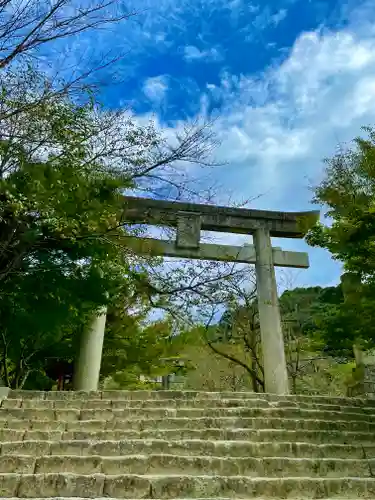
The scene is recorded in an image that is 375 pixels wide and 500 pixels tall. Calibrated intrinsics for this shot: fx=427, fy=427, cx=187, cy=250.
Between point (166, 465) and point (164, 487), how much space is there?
1.61ft

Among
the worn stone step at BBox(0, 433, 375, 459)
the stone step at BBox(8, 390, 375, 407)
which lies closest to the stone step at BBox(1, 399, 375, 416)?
the stone step at BBox(8, 390, 375, 407)

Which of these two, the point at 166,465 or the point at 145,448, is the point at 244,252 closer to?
the point at 145,448

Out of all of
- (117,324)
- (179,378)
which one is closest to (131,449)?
(117,324)

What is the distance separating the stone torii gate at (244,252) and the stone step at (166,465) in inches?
181

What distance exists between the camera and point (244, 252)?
36.6ft

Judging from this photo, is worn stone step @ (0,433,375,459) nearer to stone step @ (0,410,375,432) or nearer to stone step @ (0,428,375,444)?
stone step @ (0,428,375,444)

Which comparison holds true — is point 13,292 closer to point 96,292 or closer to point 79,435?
point 96,292

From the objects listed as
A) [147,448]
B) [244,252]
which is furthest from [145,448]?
[244,252]

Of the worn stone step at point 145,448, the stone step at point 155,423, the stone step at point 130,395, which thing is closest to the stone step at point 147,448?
the worn stone step at point 145,448

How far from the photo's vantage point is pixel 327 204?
810 centimetres

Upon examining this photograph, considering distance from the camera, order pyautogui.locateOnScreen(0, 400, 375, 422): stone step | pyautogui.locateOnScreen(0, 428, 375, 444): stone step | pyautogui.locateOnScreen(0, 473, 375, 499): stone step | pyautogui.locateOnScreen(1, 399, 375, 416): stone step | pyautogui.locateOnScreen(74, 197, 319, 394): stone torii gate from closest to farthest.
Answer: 1. pyautogui.locateOnScreen(0, 473, 375, 499): stone step
2. pyautogui.locateOnScreen(0, 428, 375, 444): stone step
3. pyautogui.locateOnScreen(0, 400, 375, 422): stone step
4. pyautogui.locateOnScreen(1, 399, 375, 416): stone step
5. pyautogui.locateOnScreen(74, 197, 319, 394): stone torii gate

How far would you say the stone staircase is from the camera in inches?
148

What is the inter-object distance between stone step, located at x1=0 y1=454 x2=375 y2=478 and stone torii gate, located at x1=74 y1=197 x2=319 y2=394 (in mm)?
4592

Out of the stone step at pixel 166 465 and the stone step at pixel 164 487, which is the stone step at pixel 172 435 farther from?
the stone step at pixel 164 487
